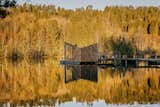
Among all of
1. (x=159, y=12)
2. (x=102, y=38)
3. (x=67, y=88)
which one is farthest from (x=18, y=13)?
(x=67, y=88)

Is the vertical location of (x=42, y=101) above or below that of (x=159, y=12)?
below

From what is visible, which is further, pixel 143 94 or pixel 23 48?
pixel 23 48

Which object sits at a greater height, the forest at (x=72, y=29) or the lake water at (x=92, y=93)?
the forest at (x=72, y=29)

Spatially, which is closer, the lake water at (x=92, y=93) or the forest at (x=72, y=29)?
the lake water at (x=92, y=93)

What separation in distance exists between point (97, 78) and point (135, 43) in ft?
224

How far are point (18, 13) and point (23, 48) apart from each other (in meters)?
10.5

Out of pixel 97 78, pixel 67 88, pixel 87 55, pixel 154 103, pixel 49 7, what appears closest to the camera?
pixel 154 103

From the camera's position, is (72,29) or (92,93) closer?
(92,93)

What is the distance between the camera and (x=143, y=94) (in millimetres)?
34719

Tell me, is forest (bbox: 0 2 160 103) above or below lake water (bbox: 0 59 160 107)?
above

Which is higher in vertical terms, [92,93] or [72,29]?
[72,29]

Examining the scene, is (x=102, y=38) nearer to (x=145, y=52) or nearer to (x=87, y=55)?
(x=145, y=52)

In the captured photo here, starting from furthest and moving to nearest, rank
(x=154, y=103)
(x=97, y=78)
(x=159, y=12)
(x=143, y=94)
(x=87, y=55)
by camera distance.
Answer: (x=159, y=12), (x=87, y=55), (x=97, y=78), (x=143, y=94), (x=154, y=103)

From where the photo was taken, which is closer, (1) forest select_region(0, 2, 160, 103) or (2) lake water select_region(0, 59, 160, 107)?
(2) lake water select_region(0, 59, 160, 107)
